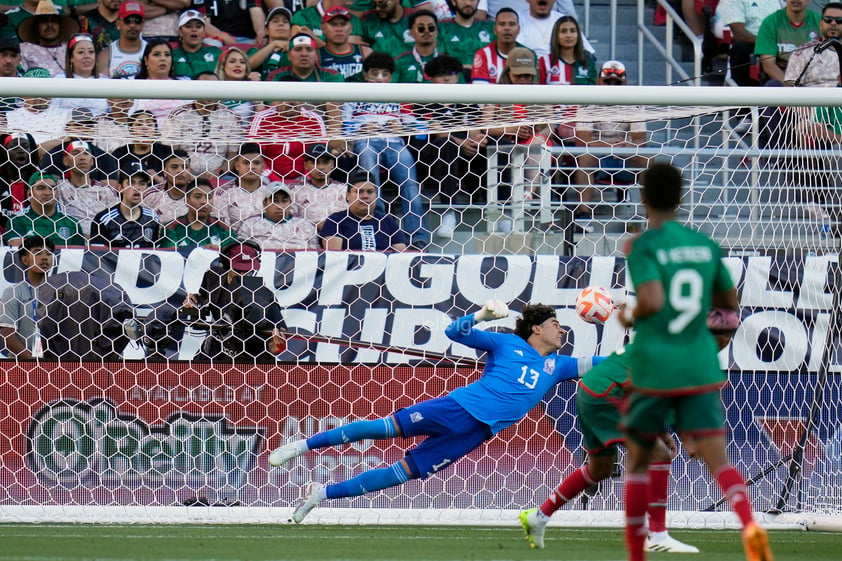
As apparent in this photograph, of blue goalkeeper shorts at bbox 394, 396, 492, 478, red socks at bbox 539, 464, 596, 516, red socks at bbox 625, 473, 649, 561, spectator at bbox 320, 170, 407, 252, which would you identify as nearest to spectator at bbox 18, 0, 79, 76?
spectator at bbox 320, 170, 407, 252

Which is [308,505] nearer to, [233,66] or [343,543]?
[343,543]

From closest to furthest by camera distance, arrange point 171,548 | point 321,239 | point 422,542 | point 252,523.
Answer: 1. point 171,548
2. point 422,542
3. point 252,523
4. point 321,239

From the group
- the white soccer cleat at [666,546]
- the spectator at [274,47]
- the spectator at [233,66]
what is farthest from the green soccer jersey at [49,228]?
the white soccer cleat at [666,546]

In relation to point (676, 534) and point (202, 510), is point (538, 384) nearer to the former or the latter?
point (676, 534)

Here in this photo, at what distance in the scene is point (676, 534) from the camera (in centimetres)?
756

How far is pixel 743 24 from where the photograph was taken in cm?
1229

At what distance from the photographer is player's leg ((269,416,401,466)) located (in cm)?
704

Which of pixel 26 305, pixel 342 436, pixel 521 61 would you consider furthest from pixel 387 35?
pixel 342 436

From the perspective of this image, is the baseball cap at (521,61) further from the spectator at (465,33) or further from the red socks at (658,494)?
the red socks at (658,494)

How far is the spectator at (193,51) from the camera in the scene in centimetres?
1110

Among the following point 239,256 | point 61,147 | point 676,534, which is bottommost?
point 676,534

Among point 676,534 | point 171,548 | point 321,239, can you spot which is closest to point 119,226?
point 321,239

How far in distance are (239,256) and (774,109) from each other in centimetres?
420

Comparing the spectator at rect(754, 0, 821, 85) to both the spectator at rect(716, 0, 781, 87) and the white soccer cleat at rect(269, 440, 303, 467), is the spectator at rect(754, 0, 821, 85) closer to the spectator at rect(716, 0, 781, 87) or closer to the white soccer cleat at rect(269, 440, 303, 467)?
the spectator at rect(716, 0, 781, 87)
